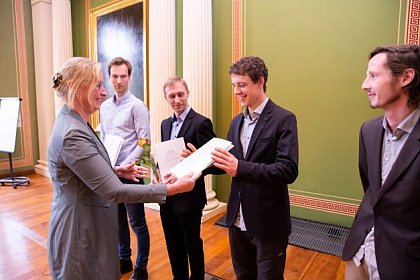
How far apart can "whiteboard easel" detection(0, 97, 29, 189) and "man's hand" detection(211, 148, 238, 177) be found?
514 cm

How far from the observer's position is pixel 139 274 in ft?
8.14

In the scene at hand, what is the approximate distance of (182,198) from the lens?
6.56 feet

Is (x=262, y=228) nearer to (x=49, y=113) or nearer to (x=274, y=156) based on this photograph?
(x=274, y=156)

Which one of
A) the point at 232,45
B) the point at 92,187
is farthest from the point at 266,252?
the point at 232,45

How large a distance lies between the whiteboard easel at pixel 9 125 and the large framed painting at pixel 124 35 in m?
1.69

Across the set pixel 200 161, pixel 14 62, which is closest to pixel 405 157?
pixel 200 161

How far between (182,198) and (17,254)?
209 centimetres

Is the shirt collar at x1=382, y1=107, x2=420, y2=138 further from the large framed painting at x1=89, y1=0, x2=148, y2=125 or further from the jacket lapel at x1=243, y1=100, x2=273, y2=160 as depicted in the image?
the large framed painting at x1=89, y1=0, x2=148, y2=125

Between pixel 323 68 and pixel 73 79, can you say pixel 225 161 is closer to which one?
pixel 73 79

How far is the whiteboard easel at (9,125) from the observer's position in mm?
5281

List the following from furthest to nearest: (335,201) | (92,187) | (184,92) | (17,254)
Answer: (335,201) < (17,254) < (184,92) < (92,187)

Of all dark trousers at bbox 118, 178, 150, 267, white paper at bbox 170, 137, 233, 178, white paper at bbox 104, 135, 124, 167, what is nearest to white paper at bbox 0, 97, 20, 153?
dark trousers at bbox 118, 178, 150, 267

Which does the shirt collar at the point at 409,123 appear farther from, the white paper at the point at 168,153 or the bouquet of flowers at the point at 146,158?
the bouquet of flowers at the point at 146,158

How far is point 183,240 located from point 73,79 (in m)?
1.36
